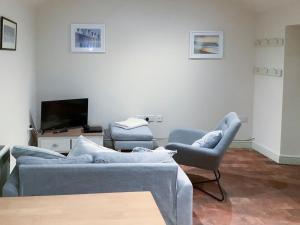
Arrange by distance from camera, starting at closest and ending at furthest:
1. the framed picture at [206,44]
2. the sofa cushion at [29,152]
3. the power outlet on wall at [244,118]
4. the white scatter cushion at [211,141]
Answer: the sofa cushion at [29,152]
the white scatter cushion at [211,141]
the framed picture at [206,44]
the power outlet on wall at [244,118]

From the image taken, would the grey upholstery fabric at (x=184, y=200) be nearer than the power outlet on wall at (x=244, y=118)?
Yes

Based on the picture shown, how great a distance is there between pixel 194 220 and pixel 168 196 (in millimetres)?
910

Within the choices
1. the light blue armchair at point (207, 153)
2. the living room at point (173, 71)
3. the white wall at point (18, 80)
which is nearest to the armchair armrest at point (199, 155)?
the light blue armchair at point (207, 153)

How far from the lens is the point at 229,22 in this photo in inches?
253

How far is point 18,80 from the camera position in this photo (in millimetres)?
4625

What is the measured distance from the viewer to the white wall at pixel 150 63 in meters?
6.15

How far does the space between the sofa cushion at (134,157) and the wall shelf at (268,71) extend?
3140 millimetres

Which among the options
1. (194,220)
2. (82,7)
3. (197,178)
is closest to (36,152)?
(194,220)

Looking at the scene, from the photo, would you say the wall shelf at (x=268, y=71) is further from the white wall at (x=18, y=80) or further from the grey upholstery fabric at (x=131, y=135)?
the white wall at (x=18, y=80)

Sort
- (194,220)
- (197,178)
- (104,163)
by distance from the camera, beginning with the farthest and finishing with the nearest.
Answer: (197,178) < (194,220) < (104,163)

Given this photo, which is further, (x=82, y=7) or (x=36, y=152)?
(x=82, y=7)

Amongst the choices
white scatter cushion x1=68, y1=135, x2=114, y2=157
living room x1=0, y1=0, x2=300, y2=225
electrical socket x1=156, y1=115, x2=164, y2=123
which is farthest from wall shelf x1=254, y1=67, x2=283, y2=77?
white scatter cushion x1=68, y1=135, x2=114, y2=157

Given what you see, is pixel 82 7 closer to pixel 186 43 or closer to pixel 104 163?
pixel 186 43

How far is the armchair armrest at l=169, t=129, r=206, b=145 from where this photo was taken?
498 centimetres
